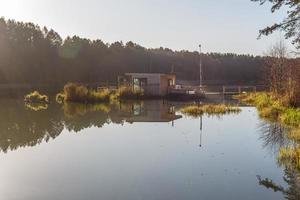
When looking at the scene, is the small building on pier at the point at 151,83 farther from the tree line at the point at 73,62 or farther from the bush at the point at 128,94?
the tree line at the point at 73,62

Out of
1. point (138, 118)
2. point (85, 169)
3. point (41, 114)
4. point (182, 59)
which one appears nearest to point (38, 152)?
point (85, 169)

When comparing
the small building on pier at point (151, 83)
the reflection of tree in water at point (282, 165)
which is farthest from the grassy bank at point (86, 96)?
the reflection of tree in water at point (282, 165)

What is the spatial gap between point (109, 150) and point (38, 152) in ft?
7.56

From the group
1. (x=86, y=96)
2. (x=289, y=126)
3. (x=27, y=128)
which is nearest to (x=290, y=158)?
(x=289, y=126)

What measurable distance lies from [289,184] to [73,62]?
7672 centimetres

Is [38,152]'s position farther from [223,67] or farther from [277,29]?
[223,67]

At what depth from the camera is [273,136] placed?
51.7 ft

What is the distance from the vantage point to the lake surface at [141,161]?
28.6 feet

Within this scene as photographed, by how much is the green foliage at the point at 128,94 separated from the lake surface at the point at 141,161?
17919 mm

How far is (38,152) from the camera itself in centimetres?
1350

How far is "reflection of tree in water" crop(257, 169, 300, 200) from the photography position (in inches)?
326

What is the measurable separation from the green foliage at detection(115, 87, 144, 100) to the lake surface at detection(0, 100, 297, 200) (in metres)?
17.9

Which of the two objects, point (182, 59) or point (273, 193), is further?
point (182, 59)

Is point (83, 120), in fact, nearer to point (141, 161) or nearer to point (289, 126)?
point (289, 126)
